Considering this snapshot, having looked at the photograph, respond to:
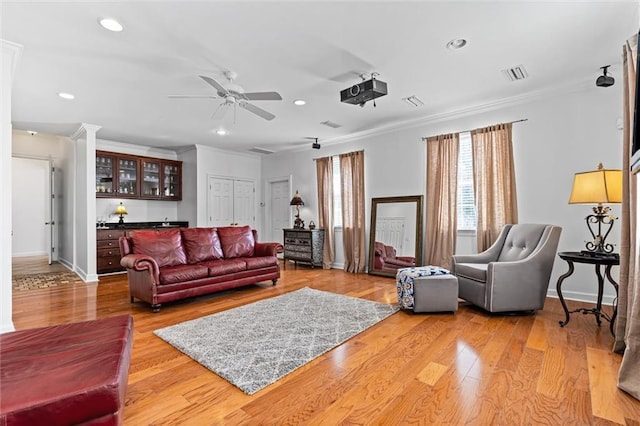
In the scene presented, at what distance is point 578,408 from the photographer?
1.78m

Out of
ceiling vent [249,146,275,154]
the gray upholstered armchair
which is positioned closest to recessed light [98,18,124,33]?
the gray upholstered armchair

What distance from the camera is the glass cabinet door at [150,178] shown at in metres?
6.81

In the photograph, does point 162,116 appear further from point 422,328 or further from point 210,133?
point 422,328

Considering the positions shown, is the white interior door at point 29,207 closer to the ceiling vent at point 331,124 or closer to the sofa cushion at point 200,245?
the sofa cushion at point 200,245

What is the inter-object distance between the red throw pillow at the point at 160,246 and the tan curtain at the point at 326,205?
9.52 feet

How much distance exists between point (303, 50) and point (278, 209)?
5138 millimetres

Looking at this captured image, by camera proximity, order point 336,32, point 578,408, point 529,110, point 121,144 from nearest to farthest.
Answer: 1. point 578,408
2. point 336,32
3. point 529,110
4. point 121,144

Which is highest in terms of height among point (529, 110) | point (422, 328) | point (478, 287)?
point (529, 110)

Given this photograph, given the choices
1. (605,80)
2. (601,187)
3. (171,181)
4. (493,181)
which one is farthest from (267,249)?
(605,80)

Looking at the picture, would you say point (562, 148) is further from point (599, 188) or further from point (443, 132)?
point (443, 132)

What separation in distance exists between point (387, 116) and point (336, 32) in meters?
2.55

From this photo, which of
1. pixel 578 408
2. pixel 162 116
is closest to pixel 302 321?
pixel 578 408

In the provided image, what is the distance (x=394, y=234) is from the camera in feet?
18.3

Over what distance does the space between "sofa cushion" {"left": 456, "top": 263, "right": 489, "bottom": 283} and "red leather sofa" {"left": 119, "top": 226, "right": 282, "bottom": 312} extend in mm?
2621
